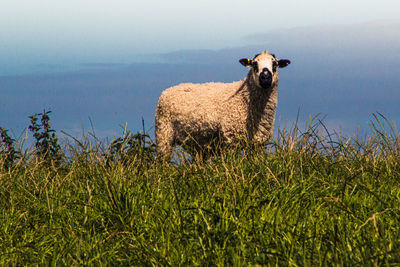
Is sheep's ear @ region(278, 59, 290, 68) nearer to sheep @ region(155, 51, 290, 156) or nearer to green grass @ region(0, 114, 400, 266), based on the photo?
sheep @ region(155, 51, 290, 156)

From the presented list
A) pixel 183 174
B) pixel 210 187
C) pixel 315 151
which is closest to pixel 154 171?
pixel 183 174

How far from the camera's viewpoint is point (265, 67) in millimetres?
8203

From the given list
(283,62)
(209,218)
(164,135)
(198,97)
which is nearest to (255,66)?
(283,62)

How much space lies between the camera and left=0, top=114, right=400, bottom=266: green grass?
133 inches

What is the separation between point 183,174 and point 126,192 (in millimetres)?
1275

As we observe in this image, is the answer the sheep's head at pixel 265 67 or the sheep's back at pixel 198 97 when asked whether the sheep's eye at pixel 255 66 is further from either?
the sheep's back at pixel 198 97

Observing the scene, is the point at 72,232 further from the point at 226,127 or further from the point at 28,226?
the point at 226,127

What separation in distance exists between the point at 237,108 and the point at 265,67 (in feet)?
3.16

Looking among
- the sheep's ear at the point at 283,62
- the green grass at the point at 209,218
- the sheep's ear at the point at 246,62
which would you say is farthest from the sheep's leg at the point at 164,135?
the green grass at the point at 209,218

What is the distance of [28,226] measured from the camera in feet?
15.1

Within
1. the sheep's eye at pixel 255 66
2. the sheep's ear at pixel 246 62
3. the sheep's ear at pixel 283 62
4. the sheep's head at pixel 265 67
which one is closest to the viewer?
the sheep's head at pixel 265 67

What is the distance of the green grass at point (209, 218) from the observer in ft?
11.1

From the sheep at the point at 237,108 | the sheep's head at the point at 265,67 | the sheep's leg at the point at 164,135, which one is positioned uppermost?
the sheep's head at the point at 265,67

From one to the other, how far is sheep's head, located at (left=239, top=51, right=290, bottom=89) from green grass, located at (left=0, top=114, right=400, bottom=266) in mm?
2277
